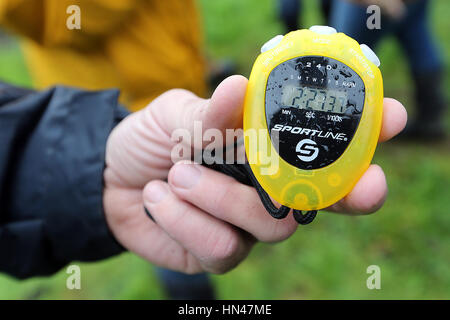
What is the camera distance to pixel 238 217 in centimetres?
113

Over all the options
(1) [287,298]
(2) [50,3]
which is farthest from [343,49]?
(1) [287,298]

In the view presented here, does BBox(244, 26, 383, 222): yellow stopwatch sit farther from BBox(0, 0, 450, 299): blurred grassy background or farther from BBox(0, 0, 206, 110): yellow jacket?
BBox(0, 0, 450, 299): blurred grassy background

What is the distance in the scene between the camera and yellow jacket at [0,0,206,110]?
1821 mm

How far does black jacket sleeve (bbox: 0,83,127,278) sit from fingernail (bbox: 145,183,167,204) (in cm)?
22

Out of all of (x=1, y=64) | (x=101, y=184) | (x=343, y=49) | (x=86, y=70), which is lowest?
(x=101, y=184)

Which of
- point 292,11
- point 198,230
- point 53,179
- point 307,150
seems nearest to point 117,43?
point 53,179

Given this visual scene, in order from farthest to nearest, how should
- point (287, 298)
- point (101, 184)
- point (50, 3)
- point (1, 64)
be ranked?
point (1, 64) < point (287, 298) < point (50, 3) < point (101, 184)

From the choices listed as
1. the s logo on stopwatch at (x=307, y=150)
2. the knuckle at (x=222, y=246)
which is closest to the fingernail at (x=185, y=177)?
the knuckle at (x=222, y=246)

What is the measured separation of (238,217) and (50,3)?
126 cm

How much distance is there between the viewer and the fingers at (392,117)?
3.43ft

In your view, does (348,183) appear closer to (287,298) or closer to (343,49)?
(343,49)

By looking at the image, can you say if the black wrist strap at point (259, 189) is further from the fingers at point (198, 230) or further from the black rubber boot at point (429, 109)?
the black rubber boot at point (429, 109)

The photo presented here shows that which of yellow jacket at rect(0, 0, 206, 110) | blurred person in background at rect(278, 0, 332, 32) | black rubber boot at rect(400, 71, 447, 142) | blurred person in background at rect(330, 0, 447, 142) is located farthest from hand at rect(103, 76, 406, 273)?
Result: blurred person in background at rect(278, 0, 332, 32)

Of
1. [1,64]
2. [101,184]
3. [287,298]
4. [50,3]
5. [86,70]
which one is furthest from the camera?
[1,64]
